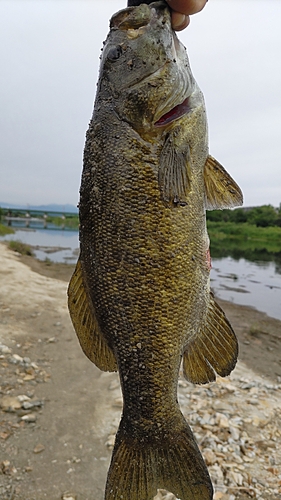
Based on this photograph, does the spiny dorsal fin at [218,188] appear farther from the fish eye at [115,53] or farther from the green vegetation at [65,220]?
the green vegetation at [65,220]

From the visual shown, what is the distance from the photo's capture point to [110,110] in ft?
7.48

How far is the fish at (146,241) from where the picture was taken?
2139 millimetres

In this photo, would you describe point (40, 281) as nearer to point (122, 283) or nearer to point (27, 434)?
point (27, 434)

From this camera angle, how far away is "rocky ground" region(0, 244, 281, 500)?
15.1 ft

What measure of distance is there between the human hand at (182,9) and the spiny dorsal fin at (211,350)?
179cm

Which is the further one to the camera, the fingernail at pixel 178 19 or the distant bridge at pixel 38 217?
the distant bridge at pixel 38 217

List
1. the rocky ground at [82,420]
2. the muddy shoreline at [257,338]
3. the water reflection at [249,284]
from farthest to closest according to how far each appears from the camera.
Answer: the water reflection at [249,284] → the muddy shoreline at [257,338] → the rocky ground at [82,420]

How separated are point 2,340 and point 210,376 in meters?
6.51

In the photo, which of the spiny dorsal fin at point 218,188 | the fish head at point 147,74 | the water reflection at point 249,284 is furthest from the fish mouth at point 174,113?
the water reflection at point 249,284

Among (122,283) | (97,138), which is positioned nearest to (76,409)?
(122,283)

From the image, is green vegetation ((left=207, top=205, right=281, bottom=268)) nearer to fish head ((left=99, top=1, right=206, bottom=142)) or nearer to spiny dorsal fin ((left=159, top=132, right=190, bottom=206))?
fish head ((left=99, top=1, right=206, bottom=142))

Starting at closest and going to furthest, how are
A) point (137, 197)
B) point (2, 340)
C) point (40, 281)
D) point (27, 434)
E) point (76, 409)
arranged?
point (137, 197)
point (27, 434)
point (76, 409)
point (2, 340)
point (40, 281)

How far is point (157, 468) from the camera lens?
2201 mm

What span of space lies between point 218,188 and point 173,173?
40 centimetres
